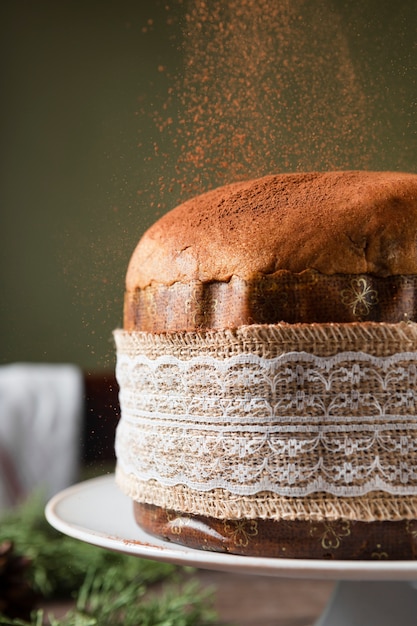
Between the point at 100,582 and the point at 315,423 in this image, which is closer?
the point at 315,423

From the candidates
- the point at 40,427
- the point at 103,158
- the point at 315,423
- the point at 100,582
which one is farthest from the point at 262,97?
the point at 40,427

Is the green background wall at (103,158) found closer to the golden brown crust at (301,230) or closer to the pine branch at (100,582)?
the golden brown crust at (301,230)

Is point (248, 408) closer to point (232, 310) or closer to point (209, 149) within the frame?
point (232, 310)

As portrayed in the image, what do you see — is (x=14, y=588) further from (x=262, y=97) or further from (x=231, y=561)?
(x=262, y=97)

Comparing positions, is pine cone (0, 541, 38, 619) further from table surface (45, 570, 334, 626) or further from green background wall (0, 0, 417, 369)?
green background wall (0, 0, 417, 369)

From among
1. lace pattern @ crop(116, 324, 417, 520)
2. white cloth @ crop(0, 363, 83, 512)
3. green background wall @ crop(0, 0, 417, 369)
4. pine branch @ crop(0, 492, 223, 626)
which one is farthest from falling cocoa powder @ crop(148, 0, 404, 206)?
white cloth @ crop(0, 363, 83, 512)

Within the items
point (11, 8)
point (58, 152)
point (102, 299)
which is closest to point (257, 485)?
point (102, 299)
